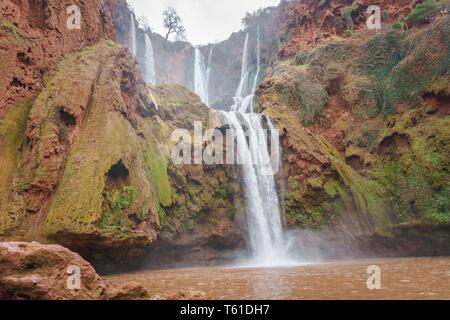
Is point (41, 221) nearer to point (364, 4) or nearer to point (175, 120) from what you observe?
point (175, 120)

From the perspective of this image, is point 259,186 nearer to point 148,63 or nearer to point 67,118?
point 67,118

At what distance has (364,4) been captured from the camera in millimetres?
27734

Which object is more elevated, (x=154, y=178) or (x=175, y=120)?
(x=175, y=120)

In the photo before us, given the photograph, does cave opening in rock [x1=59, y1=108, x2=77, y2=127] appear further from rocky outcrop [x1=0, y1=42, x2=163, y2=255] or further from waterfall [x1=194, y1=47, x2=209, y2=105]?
waterfall [x1=194, y1=47, x2=209, y2=105]

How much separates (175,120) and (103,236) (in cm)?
996

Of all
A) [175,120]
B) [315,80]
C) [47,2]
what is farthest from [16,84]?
[315,80]

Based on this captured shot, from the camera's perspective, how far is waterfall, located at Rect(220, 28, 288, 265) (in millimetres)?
16344

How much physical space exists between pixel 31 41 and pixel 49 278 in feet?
35.7

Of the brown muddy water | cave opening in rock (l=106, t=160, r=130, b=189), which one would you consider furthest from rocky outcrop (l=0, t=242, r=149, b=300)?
cave opening in rock (l=106, t=160, r=130, b=189)

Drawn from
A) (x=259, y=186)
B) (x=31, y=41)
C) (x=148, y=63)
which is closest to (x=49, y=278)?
(x=31, y=41)

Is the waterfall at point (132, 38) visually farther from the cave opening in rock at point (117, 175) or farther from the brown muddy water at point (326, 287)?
the brown muddy water at point (326, 287)

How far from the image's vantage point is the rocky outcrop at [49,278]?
17.1ft

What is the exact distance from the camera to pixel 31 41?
44.1 feet

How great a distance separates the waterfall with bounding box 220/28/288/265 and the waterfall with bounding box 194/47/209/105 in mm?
26377
